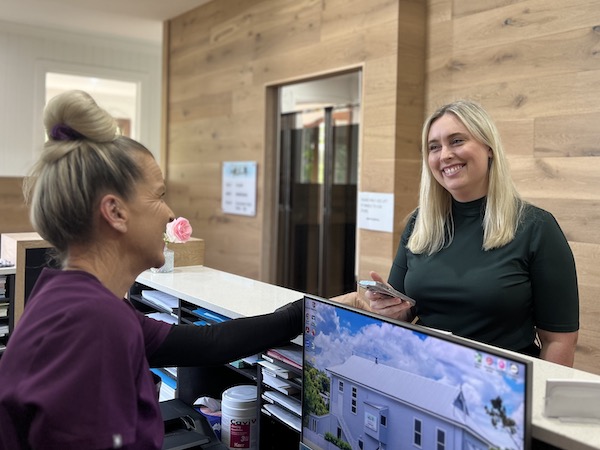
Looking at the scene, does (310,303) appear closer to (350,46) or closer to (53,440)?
(53,440)

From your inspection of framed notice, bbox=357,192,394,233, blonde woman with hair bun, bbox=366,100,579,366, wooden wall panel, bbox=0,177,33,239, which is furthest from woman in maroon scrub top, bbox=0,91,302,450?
wooden wall panel, bbox=0,177,33,239

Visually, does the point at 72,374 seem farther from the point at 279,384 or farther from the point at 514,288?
the point at 514,288

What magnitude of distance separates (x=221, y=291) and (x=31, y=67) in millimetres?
4966

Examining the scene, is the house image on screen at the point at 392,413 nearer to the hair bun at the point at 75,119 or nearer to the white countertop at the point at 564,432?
the white countertop at the point at 564,432

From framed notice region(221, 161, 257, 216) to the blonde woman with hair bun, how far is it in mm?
2806

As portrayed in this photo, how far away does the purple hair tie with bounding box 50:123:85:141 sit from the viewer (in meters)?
0.94

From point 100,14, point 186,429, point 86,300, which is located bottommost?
point 186,429

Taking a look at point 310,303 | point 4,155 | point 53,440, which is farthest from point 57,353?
point 4,155

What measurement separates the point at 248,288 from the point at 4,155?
482cm

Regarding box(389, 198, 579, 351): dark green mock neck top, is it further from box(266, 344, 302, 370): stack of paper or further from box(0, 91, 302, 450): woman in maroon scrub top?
box(0, 91, 302, 450): woman in maroon scrub top

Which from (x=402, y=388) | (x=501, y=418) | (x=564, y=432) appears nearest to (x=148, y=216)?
(x=402, y=388)

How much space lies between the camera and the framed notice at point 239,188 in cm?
441

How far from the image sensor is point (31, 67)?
5.78 meters

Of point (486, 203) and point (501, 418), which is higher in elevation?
point (486, 203)
